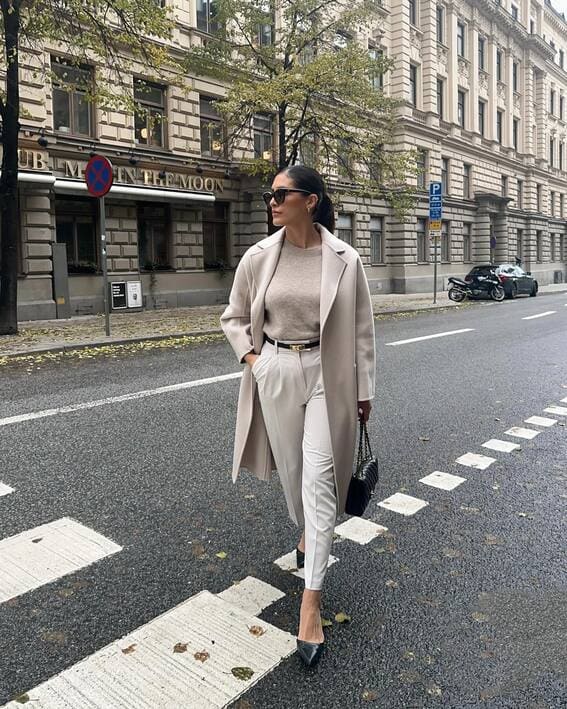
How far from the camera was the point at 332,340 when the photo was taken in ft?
8.90

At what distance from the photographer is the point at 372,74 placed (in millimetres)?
18750

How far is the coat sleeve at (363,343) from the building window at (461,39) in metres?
41.2

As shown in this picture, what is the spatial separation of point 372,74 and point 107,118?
26.2ft

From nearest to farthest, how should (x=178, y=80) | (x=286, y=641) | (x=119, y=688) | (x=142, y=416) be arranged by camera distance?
(x=119, y=688)
(x=286, y=641)
(x=142, y=416)
(x=178, y=80)

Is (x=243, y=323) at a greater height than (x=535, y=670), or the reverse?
(x=243, y=323)

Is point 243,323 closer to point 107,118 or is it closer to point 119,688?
point 119,688

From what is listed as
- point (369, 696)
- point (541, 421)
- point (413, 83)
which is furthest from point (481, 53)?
point (369, 696)

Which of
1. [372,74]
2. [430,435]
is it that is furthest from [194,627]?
[372,74]

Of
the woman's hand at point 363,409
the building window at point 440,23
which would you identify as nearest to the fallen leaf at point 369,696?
the woman's hand at point 363,409

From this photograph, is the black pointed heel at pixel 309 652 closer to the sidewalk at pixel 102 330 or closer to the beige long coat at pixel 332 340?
the beige long coat at pixel 332 340

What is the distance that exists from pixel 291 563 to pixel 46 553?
1279 millimetres

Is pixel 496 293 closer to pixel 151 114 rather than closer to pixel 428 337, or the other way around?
pixel 428 337

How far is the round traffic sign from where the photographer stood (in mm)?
12383

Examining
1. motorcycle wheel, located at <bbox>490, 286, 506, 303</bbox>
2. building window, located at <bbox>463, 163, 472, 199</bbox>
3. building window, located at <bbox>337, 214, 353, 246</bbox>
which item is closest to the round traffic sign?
building window, located at <bbox>337, 214, 353, 246</bbox>
